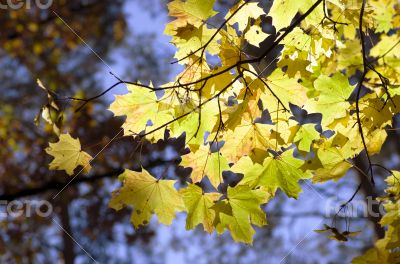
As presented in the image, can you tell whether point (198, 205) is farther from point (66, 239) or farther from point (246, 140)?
point (66, 239)

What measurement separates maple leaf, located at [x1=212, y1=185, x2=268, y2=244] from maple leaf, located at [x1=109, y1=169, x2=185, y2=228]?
0.20 m

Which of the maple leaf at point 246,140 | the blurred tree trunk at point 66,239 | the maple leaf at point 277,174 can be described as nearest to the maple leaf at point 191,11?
the maple leaf at point 246,140

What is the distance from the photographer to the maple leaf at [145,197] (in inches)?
74.9

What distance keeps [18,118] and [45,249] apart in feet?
8.66

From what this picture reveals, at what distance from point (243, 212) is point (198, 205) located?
0.19 m

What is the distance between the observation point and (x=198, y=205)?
6.41 feet

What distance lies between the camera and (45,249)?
923 cm

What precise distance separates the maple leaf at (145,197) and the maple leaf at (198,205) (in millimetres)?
32

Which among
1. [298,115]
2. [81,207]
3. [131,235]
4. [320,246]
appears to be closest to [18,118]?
[81,207]

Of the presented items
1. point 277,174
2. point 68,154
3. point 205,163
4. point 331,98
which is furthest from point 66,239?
point 331,98

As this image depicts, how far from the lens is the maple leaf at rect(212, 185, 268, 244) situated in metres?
1.87

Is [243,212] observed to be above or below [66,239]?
above

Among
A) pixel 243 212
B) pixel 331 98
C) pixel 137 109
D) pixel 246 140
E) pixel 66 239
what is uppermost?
pixel 331 98

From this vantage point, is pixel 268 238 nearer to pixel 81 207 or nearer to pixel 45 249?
pixel 81 207
